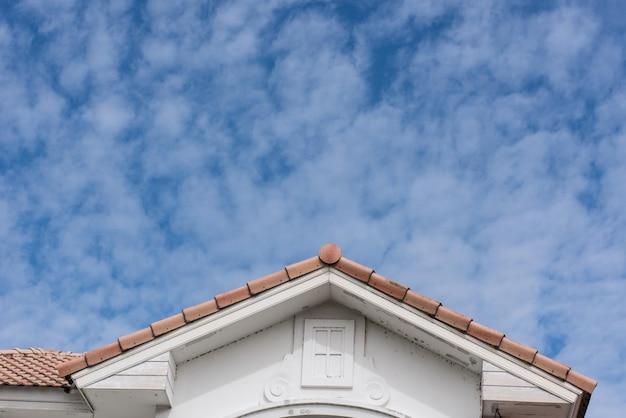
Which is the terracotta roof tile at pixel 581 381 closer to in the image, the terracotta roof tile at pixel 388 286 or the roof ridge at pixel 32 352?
the terracotta roof tile at pixel 388 286

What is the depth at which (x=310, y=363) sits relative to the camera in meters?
9.58

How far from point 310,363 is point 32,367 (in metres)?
3.13

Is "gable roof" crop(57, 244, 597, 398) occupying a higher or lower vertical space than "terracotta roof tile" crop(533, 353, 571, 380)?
higher

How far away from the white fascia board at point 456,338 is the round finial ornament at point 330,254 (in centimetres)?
13

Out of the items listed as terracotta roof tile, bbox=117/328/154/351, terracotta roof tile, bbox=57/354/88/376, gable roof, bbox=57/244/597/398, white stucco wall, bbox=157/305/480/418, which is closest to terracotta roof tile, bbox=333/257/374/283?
gable roof, bbox=57/244/597/398

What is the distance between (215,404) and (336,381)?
1.20 metres

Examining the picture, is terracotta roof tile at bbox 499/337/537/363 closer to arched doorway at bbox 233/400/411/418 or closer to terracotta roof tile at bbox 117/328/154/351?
arched doorway at bbox 233/400/411/418

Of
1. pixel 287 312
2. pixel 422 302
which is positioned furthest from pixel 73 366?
pixel 422 302

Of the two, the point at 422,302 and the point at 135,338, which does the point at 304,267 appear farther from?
the point at 135,338

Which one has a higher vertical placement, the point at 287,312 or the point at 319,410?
the point at 287,312

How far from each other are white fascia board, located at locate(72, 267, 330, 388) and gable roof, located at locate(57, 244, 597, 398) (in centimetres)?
4

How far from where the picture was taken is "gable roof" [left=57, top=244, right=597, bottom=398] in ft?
29.7

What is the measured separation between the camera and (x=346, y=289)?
9.43 m

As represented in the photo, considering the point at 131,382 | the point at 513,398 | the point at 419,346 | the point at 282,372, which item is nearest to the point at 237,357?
the point at 282,372
